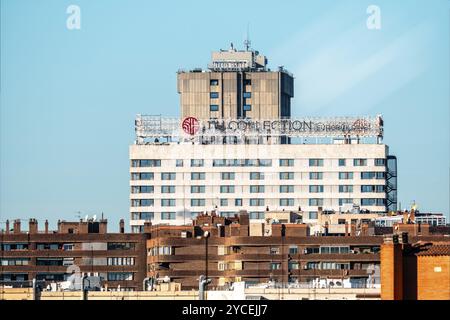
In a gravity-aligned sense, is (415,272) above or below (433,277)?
above

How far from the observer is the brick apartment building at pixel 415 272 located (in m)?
94.7

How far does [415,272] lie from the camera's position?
325 feet

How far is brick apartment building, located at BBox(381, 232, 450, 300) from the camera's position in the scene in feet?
311

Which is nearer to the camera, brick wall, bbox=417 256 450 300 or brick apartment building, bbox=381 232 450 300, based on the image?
brick wall, bbox=417 256 450 300

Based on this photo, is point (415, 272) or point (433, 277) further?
point (415, 272)

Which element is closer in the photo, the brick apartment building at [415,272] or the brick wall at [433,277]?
the brick wall at [433,277]
